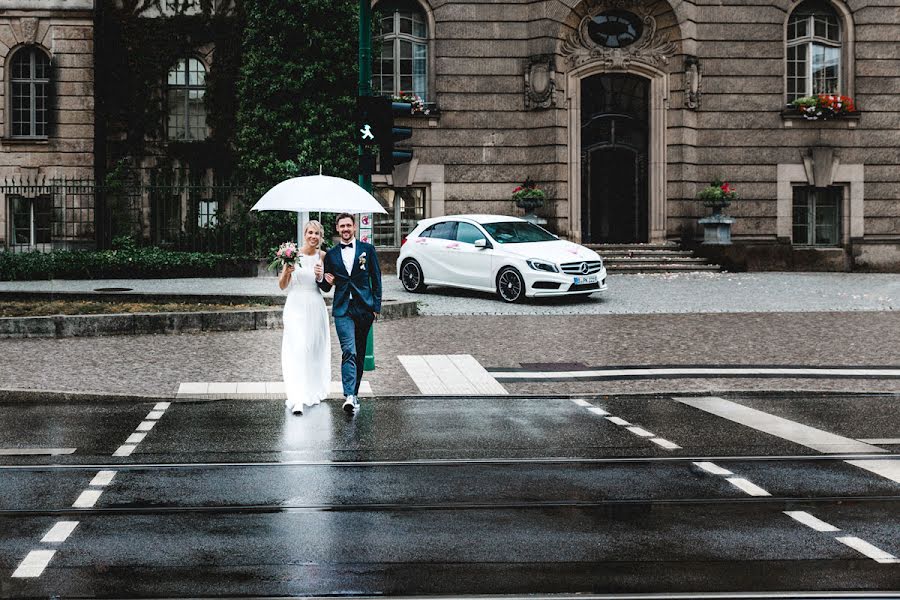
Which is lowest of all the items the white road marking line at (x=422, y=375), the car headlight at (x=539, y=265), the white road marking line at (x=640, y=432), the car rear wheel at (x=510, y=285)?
the white road marking line at (x=640, y=432)

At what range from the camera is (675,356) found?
15.2m

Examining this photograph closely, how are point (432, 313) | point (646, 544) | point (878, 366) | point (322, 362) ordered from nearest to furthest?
point (646, 544)
point (322, 362)
point (878, 366)
point (432, 313)

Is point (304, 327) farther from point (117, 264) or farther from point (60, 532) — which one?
point (117, 264)

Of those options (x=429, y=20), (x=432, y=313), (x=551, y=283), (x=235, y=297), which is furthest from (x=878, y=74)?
(x=235, y=297)

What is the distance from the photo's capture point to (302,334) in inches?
448

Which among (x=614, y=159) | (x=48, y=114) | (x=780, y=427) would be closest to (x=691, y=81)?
(x=614, y=159)

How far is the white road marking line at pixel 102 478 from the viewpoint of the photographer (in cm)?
793

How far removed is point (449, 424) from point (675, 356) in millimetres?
5386

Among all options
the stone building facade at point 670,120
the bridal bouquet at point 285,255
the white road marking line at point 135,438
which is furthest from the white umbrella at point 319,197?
the stone building facade at point 670,120

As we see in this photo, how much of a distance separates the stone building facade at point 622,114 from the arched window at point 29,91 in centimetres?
30

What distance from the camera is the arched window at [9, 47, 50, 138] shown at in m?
31.0

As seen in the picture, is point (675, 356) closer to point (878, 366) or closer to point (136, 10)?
point (878, 366)

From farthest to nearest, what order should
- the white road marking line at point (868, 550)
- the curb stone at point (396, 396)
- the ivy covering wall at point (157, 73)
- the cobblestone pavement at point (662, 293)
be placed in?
the ivy covering wall at point (157, 73)
the cobblestone pavement at point (662, 293)
the curb stone at point (396, 396)
the white road marking line at point (868, 550)

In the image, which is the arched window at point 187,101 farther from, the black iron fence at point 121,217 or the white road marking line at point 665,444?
the white road marking line at point 665,444
